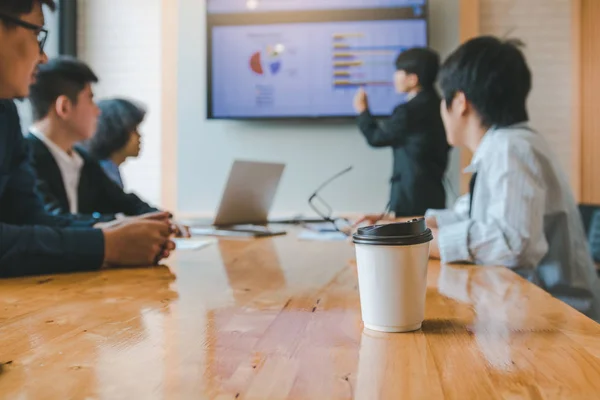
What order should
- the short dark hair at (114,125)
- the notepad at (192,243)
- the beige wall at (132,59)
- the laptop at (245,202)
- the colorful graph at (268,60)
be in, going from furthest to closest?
the beige wall at (132,59), the colorful graph at (268,60), the short dark hair at (114,125), the laptop at (245,202), the notepad at (192,243)

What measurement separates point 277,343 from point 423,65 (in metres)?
2.48

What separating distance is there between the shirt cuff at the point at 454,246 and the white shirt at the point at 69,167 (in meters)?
1.51

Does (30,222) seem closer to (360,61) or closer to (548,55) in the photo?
Answer: (360,61)

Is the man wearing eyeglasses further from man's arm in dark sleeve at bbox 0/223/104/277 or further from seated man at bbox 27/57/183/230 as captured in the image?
seated man at bbox 27/57/183/230

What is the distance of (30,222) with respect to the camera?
1511mm

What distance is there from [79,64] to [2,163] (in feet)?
3.37

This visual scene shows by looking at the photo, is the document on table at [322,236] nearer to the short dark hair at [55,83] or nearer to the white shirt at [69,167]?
the white shirt at [69,167]

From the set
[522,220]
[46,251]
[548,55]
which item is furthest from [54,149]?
[548,55]

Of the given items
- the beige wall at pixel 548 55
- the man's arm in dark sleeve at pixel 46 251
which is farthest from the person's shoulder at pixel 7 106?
the beige wall at pixel 548 55

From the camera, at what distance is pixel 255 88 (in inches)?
131

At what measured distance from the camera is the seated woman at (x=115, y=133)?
9.55 ft

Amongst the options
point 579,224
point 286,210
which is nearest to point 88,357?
point 579,224

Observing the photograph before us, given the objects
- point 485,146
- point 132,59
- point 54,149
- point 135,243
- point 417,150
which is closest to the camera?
point 135,243

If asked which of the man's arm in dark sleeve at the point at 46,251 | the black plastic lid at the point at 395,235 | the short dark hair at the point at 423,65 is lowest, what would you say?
the man's arm in dark sleeve at the point at 46,251
